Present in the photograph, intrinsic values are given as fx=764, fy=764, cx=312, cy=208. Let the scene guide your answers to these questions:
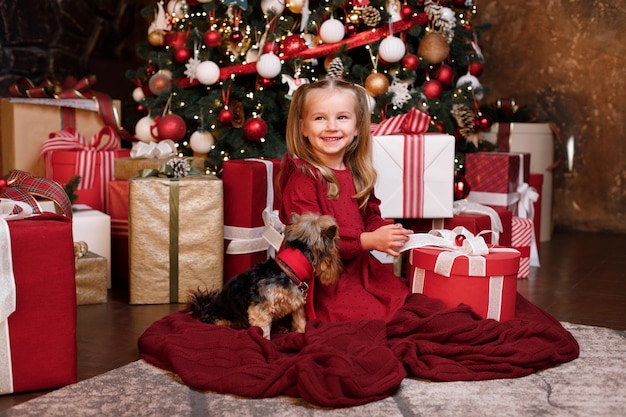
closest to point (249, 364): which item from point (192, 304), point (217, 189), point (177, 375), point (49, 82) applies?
point (177, 375)

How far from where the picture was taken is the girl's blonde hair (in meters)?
2.74

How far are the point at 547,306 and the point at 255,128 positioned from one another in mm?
1702

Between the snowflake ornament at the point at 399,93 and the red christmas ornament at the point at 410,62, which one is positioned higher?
the red christmas ornament at the point at 410,62

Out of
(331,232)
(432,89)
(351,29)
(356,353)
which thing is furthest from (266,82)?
(356,353)

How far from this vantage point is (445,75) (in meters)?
4.38

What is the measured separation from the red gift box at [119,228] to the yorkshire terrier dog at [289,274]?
1334mm

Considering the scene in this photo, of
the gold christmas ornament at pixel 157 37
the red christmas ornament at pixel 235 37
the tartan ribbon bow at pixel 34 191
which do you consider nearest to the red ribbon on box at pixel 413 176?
the red christmas ornament at pixel 235 37

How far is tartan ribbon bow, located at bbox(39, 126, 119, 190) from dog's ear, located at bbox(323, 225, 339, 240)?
194cm

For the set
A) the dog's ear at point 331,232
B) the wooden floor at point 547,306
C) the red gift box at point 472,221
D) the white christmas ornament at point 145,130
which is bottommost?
the wooden floor at point 547,306

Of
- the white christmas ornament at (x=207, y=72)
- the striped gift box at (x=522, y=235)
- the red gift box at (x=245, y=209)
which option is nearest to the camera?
the red gift box at (x=245, y=209)

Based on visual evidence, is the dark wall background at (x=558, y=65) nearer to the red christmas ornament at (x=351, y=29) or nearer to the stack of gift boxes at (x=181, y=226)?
the stack of gift boxes at (x=181, y=226)

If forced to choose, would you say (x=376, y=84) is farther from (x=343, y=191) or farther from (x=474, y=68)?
(x=343, y=191)

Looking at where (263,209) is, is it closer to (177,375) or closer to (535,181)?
(177,375)

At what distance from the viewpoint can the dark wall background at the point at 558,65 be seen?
5.38 m
